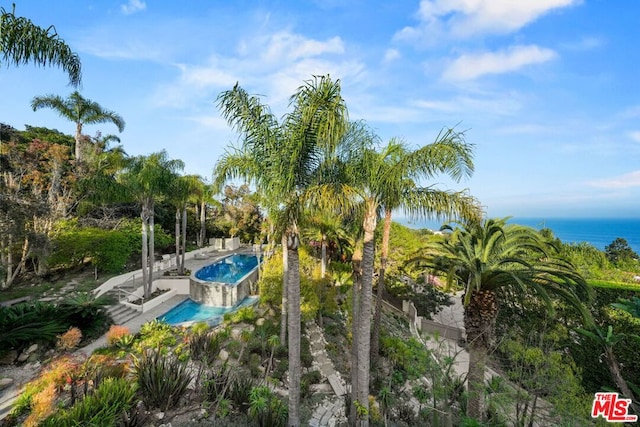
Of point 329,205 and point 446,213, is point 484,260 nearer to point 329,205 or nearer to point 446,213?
point 446,213

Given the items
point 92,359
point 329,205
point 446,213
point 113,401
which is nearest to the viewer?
point 329,205

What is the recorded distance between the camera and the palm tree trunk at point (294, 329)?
6.31 m

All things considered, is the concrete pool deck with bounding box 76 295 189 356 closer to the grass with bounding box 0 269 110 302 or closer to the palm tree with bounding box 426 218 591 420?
the grass with bounding box 0 269 110 302

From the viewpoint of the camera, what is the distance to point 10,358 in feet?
28.9

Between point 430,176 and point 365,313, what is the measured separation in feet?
11.6

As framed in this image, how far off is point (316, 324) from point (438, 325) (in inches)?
300

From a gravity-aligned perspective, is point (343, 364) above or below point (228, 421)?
below

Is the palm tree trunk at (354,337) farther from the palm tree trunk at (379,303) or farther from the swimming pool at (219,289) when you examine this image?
the swimming pool at (219,289)

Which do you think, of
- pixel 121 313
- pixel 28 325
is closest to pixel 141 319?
pixel 121 313

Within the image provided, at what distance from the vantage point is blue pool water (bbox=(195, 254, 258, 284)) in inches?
869

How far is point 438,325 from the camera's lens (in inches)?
635

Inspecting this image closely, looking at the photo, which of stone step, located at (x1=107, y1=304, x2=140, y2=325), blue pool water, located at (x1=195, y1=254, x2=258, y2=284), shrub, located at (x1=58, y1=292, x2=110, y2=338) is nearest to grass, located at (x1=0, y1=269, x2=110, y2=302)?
stone step, located at (x1=107, y1=304, x2=140, y2=325)

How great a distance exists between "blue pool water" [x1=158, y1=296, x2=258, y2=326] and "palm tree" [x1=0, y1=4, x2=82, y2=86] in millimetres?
11350

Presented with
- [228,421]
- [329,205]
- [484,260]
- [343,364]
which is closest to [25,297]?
[228,421]
